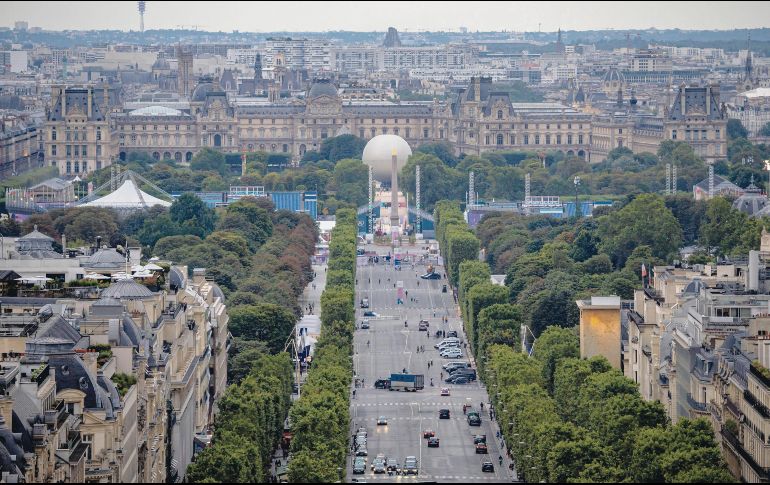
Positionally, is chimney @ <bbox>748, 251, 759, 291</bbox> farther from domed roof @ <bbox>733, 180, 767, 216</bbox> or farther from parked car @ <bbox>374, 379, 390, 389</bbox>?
domed roof @ <bbox>733, 180, 767, 216</bbox>

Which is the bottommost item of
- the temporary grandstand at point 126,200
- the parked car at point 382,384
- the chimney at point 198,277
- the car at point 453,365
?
the car at point 453,365

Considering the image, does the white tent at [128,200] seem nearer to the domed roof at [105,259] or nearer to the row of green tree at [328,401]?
the row of green tree at [328,401]

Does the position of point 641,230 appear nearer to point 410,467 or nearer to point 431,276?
point 431,276

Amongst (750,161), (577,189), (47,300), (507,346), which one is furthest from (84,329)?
(750,161)

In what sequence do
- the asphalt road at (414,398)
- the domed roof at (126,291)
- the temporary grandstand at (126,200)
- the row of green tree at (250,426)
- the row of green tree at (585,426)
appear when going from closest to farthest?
the row of green tree at (585,426), the row of green tree at (250,426), the domed roof at (126,291), the asphalt road at (414,398), the temporary grandstand at (126,200)

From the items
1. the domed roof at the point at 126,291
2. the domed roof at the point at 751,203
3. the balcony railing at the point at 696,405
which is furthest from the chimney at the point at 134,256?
the domed roof at the point at 751,203

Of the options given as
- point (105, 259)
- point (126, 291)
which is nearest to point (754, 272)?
point (126, 291)

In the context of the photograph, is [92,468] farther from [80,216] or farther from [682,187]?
[682,187]

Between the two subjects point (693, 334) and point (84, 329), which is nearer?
point (84, 329)
